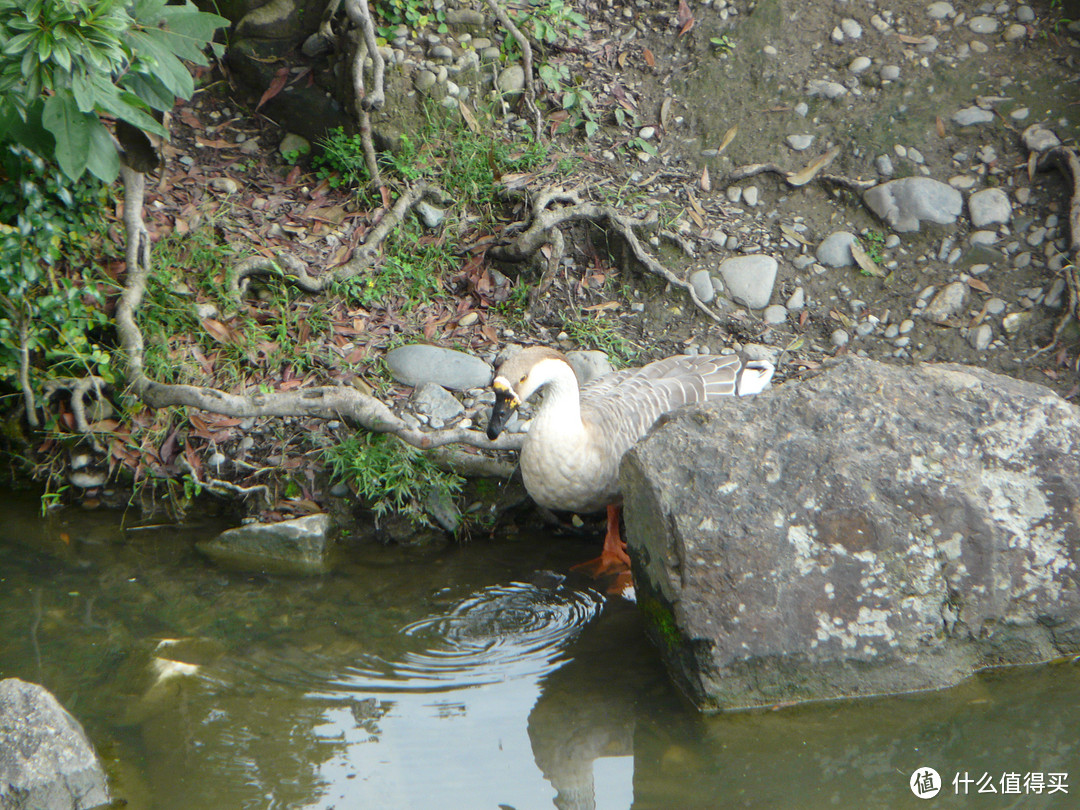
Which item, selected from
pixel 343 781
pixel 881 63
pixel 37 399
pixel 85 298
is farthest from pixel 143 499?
pixel 881 63

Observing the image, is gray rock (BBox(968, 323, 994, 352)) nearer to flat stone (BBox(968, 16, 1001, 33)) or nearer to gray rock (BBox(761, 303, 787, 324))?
gray rock (BBox(761, 303, 787, 324))

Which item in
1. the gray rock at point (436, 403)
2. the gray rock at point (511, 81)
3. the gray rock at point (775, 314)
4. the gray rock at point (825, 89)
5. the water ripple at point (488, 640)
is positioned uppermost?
the gray rock at point (511, 81)

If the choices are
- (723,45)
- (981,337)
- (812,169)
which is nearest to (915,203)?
(812,169)

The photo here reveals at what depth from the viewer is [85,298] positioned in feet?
15.6

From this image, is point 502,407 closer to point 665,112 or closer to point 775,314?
point 775,314

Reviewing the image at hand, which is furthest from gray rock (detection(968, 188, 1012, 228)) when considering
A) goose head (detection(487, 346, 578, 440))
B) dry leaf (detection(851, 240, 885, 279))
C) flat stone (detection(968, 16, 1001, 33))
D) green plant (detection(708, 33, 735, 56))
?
goose head (detection(487, 346, 578, 440))

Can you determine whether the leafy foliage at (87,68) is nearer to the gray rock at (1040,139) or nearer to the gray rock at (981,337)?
the gray rock at (981,337)

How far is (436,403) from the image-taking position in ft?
15.7

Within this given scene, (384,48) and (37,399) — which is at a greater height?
(384,48)

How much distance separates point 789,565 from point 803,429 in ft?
1.78

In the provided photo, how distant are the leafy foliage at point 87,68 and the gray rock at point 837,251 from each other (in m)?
3.75

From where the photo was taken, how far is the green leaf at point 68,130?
3520 millimetres

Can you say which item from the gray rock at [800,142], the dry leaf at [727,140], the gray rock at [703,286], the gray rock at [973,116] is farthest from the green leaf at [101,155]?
the gray rock at [973,116]

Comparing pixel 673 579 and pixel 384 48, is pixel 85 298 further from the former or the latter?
pixel 673 579
